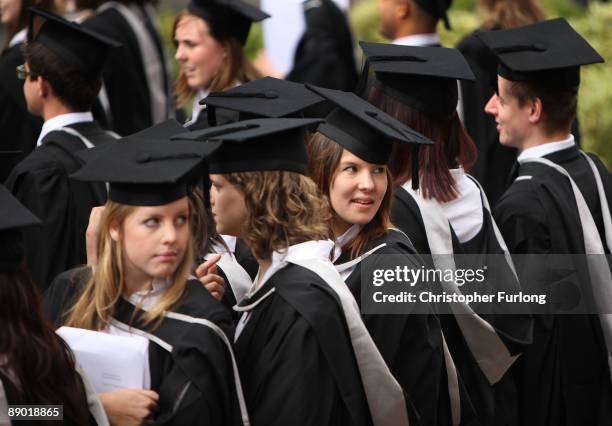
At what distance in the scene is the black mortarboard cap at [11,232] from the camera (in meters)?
3.54

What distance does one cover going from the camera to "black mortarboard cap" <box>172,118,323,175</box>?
3.90 m

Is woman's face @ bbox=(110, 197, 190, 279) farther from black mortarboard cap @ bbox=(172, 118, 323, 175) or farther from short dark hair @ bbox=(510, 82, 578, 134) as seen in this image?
short dark hair @ bbox=(510, 82, 578, 134)

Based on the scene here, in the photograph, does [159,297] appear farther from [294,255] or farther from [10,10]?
[10,10]

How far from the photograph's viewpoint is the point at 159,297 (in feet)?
12.2

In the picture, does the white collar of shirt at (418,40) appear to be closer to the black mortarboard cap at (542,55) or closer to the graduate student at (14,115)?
the black mortarboard cap at (542,55)

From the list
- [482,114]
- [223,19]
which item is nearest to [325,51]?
[482,114]

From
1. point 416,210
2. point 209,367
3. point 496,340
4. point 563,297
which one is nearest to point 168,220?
point 209,367

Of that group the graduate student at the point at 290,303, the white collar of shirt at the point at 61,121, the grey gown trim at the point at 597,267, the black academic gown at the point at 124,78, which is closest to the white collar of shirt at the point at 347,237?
the graduate student at the point at 290,303

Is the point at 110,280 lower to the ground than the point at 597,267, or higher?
higher

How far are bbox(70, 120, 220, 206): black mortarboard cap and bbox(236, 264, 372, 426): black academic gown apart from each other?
45 centimetres

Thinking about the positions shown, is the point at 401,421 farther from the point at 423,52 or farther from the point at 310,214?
the point at 423,52

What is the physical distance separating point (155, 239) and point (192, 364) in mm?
390

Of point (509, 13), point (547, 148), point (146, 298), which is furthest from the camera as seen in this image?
point (509, 13)

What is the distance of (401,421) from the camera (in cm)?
401
